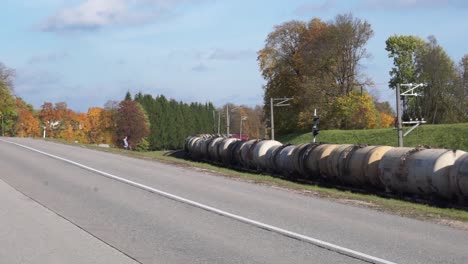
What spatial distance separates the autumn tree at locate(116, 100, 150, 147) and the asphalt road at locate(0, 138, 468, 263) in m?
90.4

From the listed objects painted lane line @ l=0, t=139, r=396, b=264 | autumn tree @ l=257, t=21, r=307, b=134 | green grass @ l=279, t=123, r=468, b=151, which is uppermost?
autumn tree @ l=257, t=21, r=307, b=134

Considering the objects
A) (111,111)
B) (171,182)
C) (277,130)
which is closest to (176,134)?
(111,111)

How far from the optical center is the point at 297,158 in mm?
26703

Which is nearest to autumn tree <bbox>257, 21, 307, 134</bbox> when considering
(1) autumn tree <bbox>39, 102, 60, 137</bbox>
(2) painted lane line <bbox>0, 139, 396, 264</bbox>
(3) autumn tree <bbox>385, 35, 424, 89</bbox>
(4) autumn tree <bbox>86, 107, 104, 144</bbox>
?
(3) autumn tree <bbox>385, 35, 424, 89</bbox>

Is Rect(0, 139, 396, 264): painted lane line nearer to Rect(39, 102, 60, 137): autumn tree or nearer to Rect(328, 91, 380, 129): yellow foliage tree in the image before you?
Rect(328, 91, 380, 129): yellow foliage tree

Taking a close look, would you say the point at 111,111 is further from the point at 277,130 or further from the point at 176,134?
the point at 277,130

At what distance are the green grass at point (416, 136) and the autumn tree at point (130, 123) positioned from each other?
152ft

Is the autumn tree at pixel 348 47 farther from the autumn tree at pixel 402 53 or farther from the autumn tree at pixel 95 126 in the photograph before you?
the autumn tree at pixel 95 126

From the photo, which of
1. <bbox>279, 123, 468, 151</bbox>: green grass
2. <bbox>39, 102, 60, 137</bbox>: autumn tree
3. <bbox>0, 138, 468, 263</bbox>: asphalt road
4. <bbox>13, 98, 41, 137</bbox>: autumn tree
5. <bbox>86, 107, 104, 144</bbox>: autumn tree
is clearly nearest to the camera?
<bbox>0, 138, 468, 263</bbox>: asphalt road

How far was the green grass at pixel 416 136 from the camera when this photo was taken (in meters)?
50.6

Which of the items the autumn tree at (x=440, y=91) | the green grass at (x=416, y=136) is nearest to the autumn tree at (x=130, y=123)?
the green grass at (x=416, y=136)

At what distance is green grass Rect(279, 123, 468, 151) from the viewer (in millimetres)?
50553

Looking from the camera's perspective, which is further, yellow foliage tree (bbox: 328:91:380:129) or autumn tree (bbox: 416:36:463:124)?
autumn tree (bbox: 416:36:463:124)

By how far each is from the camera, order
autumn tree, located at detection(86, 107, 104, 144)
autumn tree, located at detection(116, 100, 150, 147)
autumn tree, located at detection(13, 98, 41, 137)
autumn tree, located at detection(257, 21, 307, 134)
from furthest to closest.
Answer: autumn tree, located at detection(86, 107, 104, 144), autumn tree, located at detection(13, 98, 41, 137), autumn tree, located at detection(116, 100, 150, 147), autumn tree, located at detection(257, 21, 307, 134)
